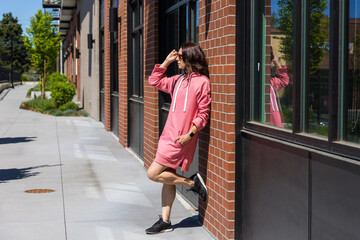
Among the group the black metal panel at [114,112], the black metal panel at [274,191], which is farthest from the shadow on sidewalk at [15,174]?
the black metal panel at [114,112]

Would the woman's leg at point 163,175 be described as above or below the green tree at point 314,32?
below

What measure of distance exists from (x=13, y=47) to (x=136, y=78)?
105 m

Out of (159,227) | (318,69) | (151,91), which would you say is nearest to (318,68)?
(318,69)

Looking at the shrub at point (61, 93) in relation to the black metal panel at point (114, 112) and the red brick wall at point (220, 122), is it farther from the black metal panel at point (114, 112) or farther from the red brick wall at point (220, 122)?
the red brick wall at point (220, 122)

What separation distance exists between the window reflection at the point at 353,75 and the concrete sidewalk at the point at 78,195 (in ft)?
9.07

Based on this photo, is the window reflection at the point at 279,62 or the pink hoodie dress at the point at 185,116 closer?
the window reflection at the point at 279,62

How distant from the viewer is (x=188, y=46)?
227 inches

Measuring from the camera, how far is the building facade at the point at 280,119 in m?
3.38

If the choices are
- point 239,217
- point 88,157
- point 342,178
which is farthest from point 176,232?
point 88,157

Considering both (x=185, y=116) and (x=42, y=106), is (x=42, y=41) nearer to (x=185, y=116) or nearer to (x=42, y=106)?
(x=42, y=106)

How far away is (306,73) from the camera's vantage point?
3.93m

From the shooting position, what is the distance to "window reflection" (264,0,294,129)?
13.9 ft

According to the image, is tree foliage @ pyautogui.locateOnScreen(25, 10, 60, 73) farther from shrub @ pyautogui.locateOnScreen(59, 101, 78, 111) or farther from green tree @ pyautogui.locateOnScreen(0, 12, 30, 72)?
green tree @ pyautogui.locateOnScreen(0, 12, 30, 72)

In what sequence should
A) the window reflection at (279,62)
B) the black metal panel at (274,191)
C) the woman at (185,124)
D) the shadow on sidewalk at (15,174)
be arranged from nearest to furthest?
1. the black metal panel at (274,191)
2. the window reflection at (279,62)
3. the woman at (185,124)
4. the shadow on sidewalk at (15,174)
